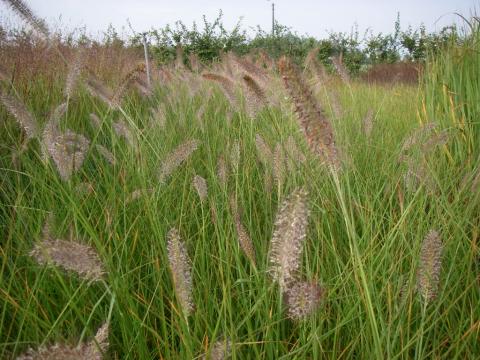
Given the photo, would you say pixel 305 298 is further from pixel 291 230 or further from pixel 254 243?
pixel 254 243

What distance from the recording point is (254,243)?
1517 millimetres

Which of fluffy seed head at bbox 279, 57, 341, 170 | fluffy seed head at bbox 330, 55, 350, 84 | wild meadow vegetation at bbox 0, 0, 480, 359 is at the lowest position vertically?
wild meadow vegetation at bbox 0, 0, 480, 359

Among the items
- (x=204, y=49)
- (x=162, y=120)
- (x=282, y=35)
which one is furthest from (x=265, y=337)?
(x=204, y=49)

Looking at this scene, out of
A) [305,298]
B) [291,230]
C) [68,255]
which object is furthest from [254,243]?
[68,255]

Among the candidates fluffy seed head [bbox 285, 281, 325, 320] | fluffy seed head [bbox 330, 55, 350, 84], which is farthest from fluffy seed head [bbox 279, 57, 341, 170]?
fluffy seed head [bbox 330, 55, 350, 84]

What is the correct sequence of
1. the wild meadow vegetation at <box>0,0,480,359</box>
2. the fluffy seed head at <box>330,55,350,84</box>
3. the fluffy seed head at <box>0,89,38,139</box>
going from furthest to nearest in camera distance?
the fluffy seed head at <box>330,55,350,84</box>
the fluffy seed head at <box>0,89,38,139</box>
the wild meadow vegetation at <box>0,0,480,359</box>

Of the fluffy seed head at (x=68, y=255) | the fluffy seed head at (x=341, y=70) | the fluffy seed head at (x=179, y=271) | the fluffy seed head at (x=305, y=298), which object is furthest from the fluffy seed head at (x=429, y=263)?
the fluffy seed head at (x=341, y=70)

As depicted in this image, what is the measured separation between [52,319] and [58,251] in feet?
Answer: 1.85

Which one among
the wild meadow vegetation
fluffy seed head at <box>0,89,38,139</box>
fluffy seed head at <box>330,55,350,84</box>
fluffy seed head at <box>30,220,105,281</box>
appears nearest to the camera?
fluffy seed head at <box>30,220,105,281</box>

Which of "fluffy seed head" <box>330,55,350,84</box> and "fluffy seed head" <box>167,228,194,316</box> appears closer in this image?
"fluffy seed head" <box>167,228,194,316</box>

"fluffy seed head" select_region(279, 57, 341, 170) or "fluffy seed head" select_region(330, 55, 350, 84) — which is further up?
"fluffy seed head" select_region(330, 55, 350, 84)

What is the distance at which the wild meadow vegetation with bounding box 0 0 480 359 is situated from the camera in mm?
826

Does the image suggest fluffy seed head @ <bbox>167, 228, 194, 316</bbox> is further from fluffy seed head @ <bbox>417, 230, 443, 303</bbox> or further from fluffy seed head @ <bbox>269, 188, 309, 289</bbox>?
fluffy seed head @ <bbox>417, 230, 443, 303</bbox>

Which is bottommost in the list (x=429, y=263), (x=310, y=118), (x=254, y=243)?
(x=254, y=243)
